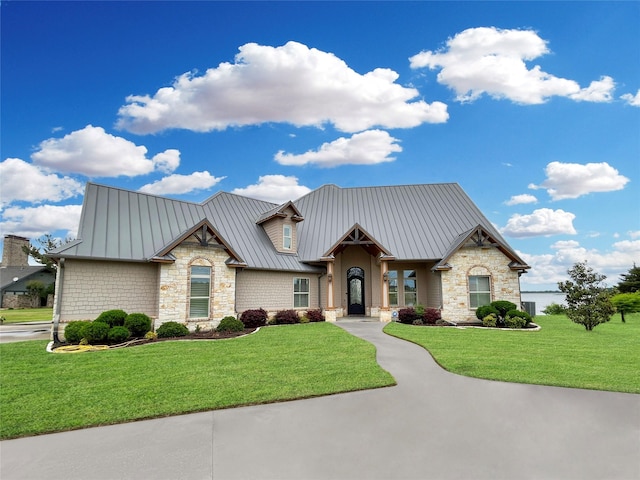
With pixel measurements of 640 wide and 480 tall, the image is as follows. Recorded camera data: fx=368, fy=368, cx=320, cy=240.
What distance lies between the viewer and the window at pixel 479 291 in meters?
20.8

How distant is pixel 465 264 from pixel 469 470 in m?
17.7

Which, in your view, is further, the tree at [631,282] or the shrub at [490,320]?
the tree at [631,282]

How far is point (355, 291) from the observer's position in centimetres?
2436

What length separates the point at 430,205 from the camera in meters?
26.5

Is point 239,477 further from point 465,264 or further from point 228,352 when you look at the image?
point 465,264

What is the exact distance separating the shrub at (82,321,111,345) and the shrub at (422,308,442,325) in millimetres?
14778

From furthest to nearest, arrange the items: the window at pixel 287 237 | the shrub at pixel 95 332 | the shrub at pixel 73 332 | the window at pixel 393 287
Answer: the window at pixel 393 287 → the window at pixel 287 237 → the shrub at pixel 73 332 → the shrub at pixel 95 332

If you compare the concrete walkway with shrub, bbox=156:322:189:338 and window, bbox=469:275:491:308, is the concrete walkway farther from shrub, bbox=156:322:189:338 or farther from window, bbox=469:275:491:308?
window, bbox=469:275:491:308

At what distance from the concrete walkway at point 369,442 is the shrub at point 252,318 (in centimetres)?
1182

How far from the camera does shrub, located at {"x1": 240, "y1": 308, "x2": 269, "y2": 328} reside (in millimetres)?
18188

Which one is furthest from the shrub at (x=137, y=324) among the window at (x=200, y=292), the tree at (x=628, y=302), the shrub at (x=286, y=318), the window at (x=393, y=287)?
the tree at (x=628, y=302)

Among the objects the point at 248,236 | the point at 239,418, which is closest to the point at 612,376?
the point at 239,418

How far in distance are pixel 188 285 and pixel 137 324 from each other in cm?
285

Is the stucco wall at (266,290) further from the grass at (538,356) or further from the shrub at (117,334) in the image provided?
the grass at (538,356)
